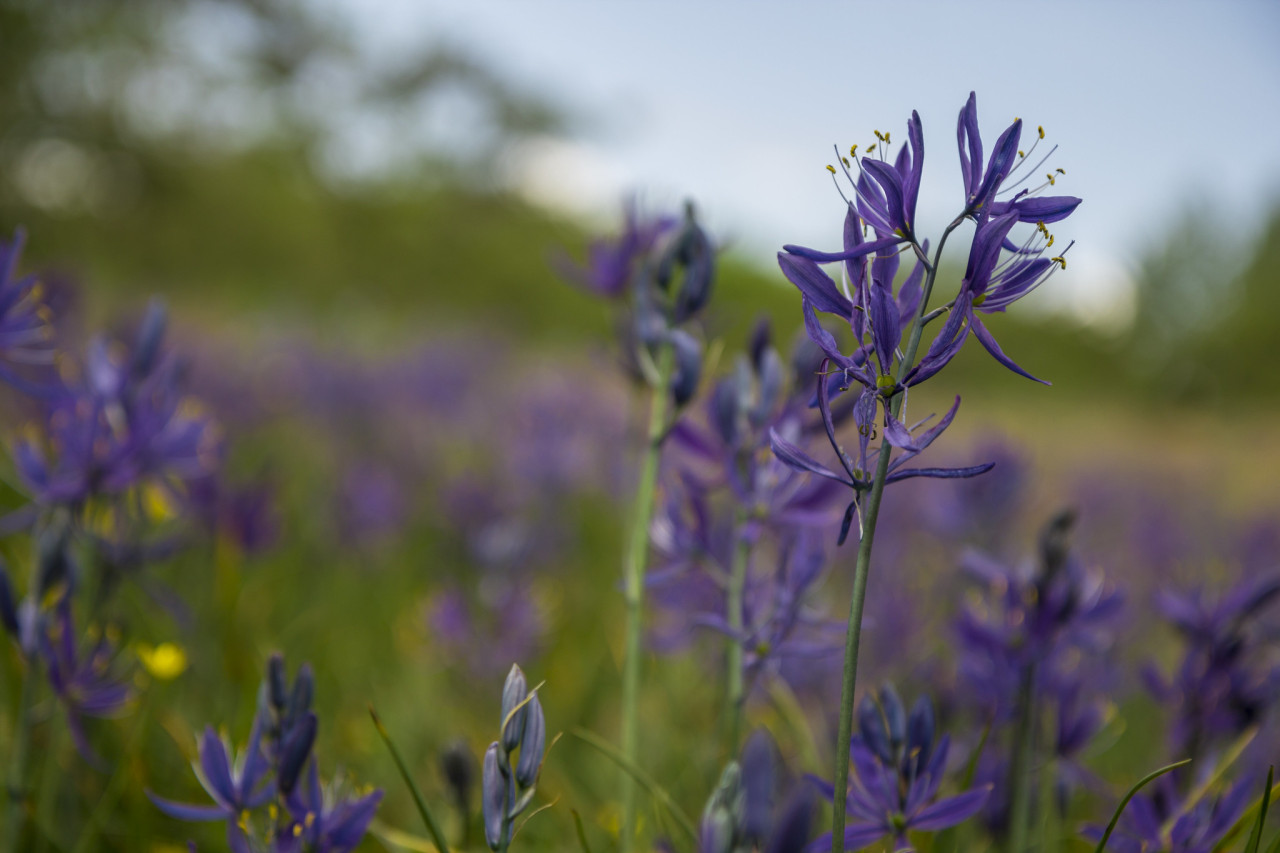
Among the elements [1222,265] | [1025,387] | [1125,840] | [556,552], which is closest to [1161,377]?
[1025,387]

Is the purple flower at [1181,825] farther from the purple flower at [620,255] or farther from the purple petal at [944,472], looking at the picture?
the purple flower at [620,255]

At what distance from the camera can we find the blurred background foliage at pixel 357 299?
90.0 inches

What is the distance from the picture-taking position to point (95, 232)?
573 inches

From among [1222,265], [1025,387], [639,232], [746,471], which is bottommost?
[1025,387]

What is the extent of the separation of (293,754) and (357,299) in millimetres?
16619

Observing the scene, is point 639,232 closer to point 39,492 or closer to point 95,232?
point 39,492

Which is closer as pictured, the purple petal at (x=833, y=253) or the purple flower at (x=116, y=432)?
the purple petal at (x=833, y=253)

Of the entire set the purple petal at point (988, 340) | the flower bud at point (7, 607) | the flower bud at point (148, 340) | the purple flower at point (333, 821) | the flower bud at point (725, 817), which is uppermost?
the purple petal at point (988, 340)

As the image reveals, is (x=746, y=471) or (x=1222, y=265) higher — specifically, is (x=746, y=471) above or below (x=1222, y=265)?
below

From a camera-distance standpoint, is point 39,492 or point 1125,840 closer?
point 1125,840

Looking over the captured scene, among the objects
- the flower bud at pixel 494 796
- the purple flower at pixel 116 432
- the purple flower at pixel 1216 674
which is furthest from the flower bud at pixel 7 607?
the purple flower at pixel 1216 674

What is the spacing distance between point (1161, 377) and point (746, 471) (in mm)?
25046

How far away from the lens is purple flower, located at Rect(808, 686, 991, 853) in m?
0.91

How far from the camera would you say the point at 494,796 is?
2.85 feet
